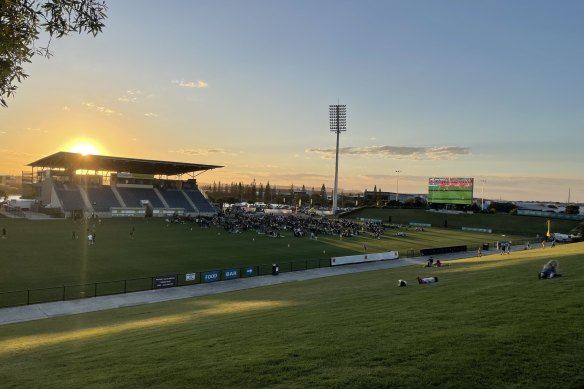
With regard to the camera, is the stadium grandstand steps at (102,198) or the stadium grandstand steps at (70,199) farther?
the stadium grandstand steps at (102,198)

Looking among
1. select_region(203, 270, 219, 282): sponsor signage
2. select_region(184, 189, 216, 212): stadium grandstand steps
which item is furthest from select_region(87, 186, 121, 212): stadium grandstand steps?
select_region(203, 270, 219, 282): sponsor signage

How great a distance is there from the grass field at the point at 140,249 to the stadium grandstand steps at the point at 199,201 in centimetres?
2572

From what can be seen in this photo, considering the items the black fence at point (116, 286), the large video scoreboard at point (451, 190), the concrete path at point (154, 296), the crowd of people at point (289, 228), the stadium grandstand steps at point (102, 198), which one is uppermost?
the large video scoreboard at point (451, 190)

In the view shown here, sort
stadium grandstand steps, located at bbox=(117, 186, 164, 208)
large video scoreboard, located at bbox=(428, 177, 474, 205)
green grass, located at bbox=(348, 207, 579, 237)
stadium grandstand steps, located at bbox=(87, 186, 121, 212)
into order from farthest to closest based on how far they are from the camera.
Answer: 1. large video scoreboard, located at bbox=(428, 177, 474, 205)
2. stadium grandstand steps, located at bbox=(117, 186, 164, 208)
3. green grass, located at bbox=(348, 207, 579, 237)
4. stadium grandstand steps, located at bbox=(87, 186, 121, 212)

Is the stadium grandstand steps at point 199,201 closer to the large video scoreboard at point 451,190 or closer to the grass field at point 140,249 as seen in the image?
the grass field at point 140,249

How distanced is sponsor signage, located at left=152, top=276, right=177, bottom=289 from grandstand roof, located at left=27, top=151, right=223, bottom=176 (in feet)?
→ 185

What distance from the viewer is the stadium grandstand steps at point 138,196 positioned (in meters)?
83.9

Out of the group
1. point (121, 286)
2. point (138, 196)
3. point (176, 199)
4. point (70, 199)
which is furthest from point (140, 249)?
point (176, 199)

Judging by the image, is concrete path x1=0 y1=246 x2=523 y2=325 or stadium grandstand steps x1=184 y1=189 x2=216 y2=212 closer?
concrete path x1=0 y1=246 x2=523 y2=325

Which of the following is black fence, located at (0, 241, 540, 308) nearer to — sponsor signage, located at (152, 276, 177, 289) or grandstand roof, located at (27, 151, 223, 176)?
sponsor signage, located at (152, 276, 177, 289)

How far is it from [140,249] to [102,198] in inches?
1769

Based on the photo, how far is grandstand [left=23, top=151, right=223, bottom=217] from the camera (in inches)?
3039

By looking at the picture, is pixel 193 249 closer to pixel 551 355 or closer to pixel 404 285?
pixel 404 285

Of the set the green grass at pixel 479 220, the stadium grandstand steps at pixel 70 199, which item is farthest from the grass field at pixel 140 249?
the green grass at pixel 479 220
